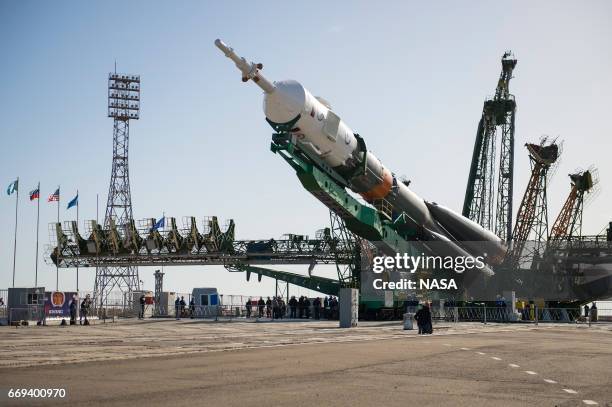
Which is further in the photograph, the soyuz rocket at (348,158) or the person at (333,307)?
the person at (333,307)

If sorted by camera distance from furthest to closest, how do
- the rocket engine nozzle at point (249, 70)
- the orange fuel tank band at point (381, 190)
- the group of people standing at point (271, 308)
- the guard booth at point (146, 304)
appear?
the guard booth at point (146, 304)
the group of people standing at point (271, 308)
the orange fuel tank band at point (381, 190)
the rocket engine nozzle at point (249, 70)

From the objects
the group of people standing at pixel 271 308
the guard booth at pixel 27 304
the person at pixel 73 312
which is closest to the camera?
the person at pixel 73 312

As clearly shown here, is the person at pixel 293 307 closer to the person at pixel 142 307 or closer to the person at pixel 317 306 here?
the person at pixel 317 306

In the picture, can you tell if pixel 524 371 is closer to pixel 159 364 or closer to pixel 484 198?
pixel 159 364

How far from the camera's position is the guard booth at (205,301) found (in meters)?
54.3

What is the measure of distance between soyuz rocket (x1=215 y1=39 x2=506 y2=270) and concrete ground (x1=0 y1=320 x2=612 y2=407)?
12176 mm

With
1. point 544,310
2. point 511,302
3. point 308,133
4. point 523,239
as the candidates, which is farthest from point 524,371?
point 523,239

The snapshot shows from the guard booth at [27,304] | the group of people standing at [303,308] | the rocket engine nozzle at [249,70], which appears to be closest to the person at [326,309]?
the group of people standing at [303,308]

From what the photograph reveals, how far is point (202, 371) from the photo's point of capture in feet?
45.3

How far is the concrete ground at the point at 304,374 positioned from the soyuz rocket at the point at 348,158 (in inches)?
479

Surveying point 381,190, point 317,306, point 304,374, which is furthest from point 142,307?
point 304,374

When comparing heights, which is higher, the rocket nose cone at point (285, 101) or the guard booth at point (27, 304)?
the rocket nose cone at point (285, 101)

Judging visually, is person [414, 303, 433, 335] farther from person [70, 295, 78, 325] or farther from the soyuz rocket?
person [70, 295, 78, 325]

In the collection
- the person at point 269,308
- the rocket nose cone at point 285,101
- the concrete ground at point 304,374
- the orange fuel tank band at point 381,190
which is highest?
the rocket nose cone at point 285,101
